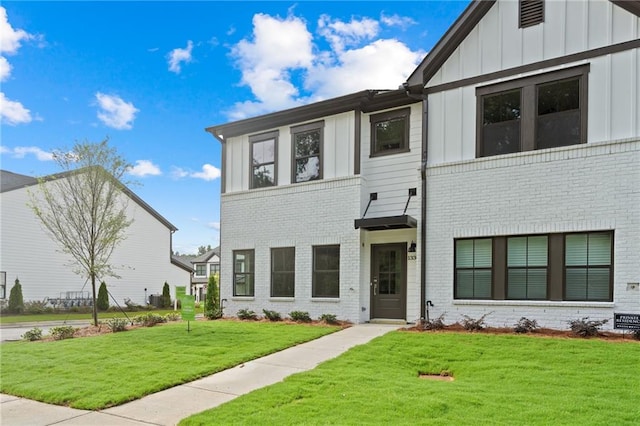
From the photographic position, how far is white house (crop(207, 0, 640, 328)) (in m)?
10.1

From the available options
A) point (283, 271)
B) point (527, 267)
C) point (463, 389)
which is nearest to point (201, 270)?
point (283, 271)

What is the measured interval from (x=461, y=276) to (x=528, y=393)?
5.93 meters

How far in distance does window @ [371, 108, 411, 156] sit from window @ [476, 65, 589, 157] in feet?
7.05

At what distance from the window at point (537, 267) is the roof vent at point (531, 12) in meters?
5.22

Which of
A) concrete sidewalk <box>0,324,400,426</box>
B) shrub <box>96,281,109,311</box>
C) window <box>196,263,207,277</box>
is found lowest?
window <box>196,263,207,277</box>

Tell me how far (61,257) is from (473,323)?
81.9ft

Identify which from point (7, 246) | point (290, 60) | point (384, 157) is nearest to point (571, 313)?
point (384, 157)

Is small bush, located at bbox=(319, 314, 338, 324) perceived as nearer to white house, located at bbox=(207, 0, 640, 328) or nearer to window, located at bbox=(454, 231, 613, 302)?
white house, located at bbox=(207, 0, 640, 328)

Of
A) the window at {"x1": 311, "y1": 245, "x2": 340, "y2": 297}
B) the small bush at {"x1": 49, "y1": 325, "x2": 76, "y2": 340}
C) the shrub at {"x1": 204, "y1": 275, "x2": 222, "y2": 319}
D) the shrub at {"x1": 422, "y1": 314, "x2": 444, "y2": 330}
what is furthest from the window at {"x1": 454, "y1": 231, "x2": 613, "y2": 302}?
the small bush at {"x1": 49, "y1": 325, "x2": 76, "y2": 340}

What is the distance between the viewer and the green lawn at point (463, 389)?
4.96m

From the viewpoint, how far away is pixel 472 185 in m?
11.6

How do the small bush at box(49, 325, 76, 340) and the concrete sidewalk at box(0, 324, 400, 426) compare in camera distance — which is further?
the small bush at box(49, 325, 76, 340)

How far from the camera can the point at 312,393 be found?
238 inches

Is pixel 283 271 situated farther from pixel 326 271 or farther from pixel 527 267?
pixel 527 267
